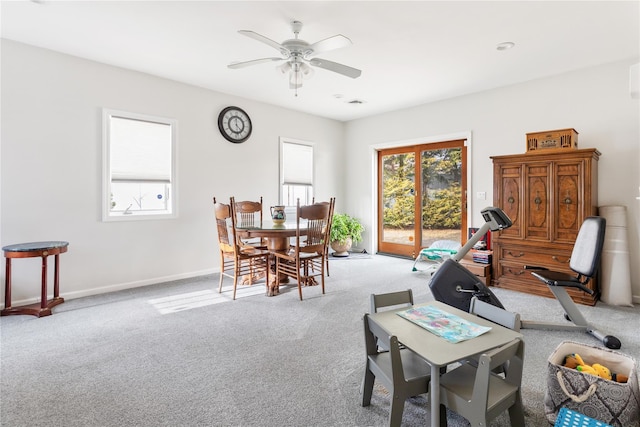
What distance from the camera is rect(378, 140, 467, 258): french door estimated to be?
17.9 feet

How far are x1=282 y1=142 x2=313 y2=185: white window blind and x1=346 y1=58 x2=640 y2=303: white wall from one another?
1.40 m

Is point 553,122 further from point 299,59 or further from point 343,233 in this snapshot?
point 343,233

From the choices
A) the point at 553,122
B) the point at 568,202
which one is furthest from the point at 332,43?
the point at 553,122

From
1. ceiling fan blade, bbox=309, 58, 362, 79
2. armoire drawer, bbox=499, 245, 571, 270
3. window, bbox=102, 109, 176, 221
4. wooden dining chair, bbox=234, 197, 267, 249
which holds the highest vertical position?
ceiling fan blade, bbox=309, 58, 362, 79

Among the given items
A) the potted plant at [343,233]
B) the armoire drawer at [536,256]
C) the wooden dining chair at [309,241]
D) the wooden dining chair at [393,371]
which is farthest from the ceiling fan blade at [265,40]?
the potted plant at [343,233]

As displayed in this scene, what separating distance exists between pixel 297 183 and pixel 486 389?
515 centimetres

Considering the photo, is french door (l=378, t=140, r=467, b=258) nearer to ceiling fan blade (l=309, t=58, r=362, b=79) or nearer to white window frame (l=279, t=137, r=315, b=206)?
white window frame (l=279, t=137, r=315, b=206)

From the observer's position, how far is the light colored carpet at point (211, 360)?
1.78 meters

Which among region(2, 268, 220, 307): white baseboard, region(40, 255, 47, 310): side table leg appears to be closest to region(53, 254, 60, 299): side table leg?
region(2, 268, 220, 307): white baseboard

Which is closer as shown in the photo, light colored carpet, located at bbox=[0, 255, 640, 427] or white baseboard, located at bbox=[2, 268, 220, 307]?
light colored carpet, located at bbox=[0, 255, 640, 427]

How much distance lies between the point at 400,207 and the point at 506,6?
12.8ft

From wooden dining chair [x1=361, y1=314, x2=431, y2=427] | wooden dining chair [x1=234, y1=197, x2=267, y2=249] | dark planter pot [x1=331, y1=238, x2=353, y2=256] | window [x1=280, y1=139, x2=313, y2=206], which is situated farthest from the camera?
dark planter pot [x1=331, y1=238, x2=353, y2=256]

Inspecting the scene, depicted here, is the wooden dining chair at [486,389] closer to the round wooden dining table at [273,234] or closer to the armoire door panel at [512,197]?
the round wooden dining table at [273,234]

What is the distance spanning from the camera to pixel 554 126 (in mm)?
4281
